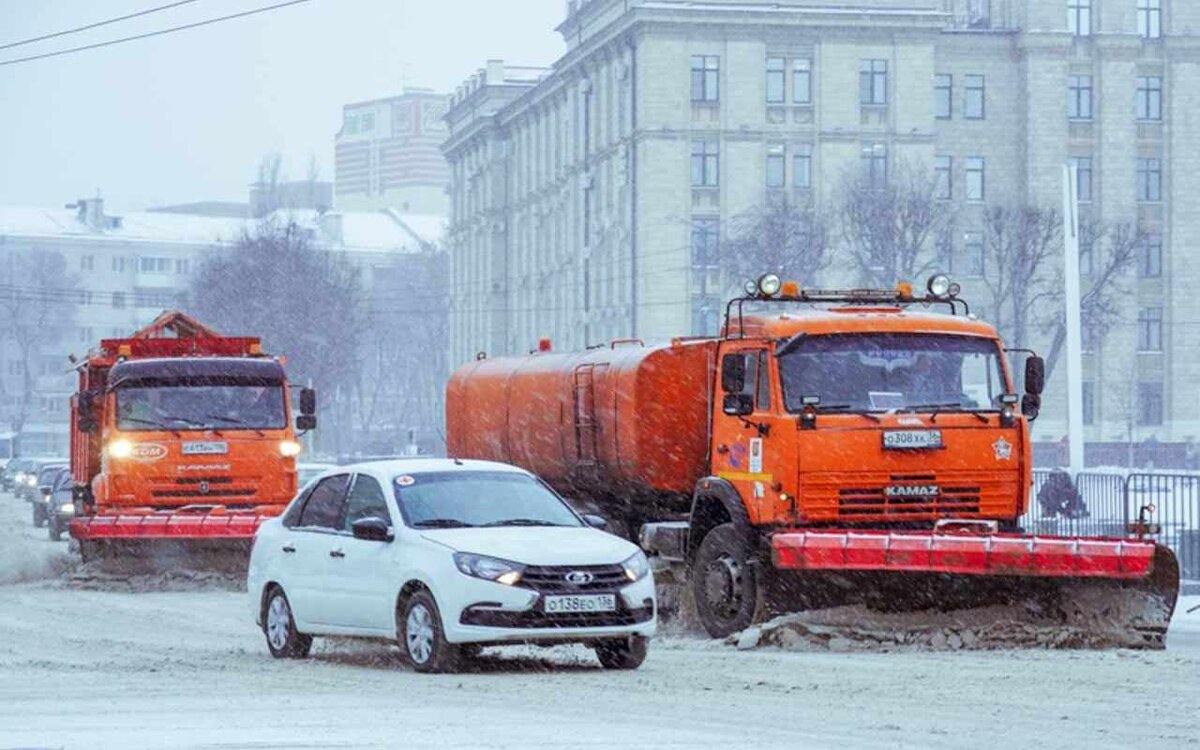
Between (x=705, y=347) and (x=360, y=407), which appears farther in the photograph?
(x=360, y=407)

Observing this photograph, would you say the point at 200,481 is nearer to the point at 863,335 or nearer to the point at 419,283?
the point at 863,335

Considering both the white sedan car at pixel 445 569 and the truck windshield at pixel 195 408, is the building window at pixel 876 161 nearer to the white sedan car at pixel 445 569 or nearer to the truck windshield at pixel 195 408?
the truck windshield at pixel 195 408

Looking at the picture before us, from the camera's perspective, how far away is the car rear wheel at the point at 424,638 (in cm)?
1534

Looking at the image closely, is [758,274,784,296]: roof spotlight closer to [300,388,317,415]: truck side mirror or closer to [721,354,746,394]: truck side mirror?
[721,354,746,394]: truck side mirror

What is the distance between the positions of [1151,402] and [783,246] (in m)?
21.6

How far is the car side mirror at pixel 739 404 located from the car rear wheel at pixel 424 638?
4.01 meters

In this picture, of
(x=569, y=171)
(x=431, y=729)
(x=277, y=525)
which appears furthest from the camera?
(x=569, y=171)

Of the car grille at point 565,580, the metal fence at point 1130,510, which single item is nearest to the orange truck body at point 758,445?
the car grille at point 565,580

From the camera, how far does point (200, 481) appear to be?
2748 cm

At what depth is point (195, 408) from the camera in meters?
27.7

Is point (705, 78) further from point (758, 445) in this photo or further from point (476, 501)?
point (476, 501)

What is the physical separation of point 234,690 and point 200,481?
526 inches

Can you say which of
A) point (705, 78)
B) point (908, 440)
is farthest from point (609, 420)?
point (705, 78)

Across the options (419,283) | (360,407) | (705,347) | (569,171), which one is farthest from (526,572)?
(419,283)
